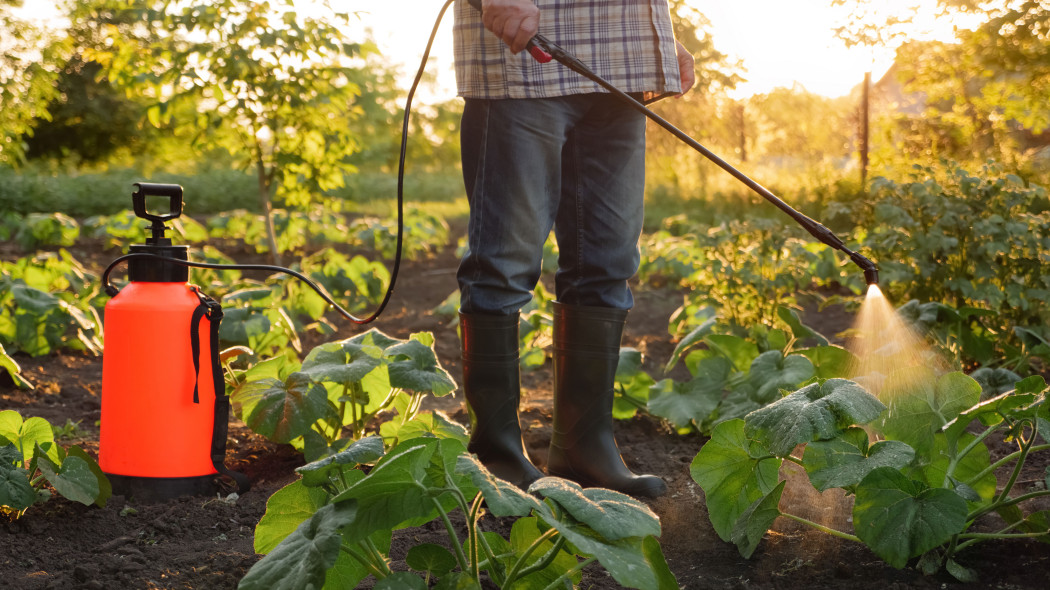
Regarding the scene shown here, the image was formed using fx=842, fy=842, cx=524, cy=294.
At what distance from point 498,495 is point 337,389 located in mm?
1190

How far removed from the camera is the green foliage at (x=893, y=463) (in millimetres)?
1362

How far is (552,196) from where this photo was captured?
2.05 meters

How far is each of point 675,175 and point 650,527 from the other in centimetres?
1106

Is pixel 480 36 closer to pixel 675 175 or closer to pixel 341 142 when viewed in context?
pixel 341 142

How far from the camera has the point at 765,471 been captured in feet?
5.27

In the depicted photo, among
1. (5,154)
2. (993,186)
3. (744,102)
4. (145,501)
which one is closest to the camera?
(145,501)

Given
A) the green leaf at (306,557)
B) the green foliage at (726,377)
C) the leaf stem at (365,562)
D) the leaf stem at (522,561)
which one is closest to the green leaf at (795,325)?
the green foliage at (726,377)

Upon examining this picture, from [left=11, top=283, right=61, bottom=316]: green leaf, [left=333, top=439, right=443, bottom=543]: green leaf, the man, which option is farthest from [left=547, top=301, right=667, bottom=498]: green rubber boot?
[left=11, top=283, right=61, bottom=316]: green leaf

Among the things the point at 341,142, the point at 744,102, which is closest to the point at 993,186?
the point at 341,142

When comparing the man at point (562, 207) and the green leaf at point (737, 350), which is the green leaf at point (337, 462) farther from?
the green leaf at point (737, 350)

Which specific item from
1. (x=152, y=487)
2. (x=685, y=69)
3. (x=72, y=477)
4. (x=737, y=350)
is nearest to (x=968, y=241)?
(x=737, y=350)

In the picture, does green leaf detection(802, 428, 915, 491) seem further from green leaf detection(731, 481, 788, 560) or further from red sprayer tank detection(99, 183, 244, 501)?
red sprayer tank detection(99, 183, 244, 501)

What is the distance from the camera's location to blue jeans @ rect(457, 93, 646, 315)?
1965mm

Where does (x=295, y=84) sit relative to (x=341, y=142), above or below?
above
